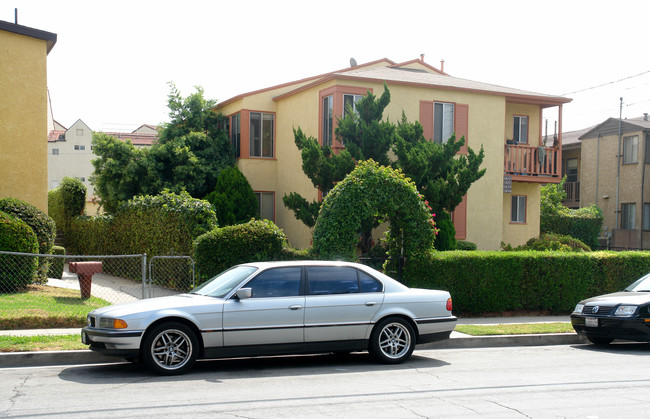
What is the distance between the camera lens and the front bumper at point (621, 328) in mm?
11211

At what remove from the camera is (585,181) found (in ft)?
127

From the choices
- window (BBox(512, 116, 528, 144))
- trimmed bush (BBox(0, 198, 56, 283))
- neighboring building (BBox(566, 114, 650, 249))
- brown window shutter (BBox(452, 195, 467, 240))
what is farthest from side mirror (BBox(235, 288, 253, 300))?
neighboring building (BBox(566, 114, 650, 249))

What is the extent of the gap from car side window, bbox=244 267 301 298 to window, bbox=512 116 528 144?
18.1 meters

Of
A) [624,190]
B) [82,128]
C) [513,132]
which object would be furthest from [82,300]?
[82,128]

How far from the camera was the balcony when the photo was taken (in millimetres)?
24188

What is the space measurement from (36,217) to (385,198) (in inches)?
341

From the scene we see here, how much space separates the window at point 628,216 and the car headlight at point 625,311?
2720 cm

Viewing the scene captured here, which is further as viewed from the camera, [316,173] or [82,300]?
[316,173]

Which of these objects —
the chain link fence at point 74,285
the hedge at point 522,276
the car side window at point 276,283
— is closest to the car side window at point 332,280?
the car side window at point 276,283

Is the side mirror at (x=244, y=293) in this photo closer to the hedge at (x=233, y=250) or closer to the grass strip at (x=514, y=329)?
the grass strip at (x=514, y=329)

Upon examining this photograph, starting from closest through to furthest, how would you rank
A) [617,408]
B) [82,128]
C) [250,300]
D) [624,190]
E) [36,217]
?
[617,408]
[250,300]
[36,217]
[624,190]
[82,128]

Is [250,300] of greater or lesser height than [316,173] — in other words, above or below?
below

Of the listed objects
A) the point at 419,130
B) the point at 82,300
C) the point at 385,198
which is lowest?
the point at 82,300

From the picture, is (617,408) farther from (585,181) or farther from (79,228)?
(585,181)
